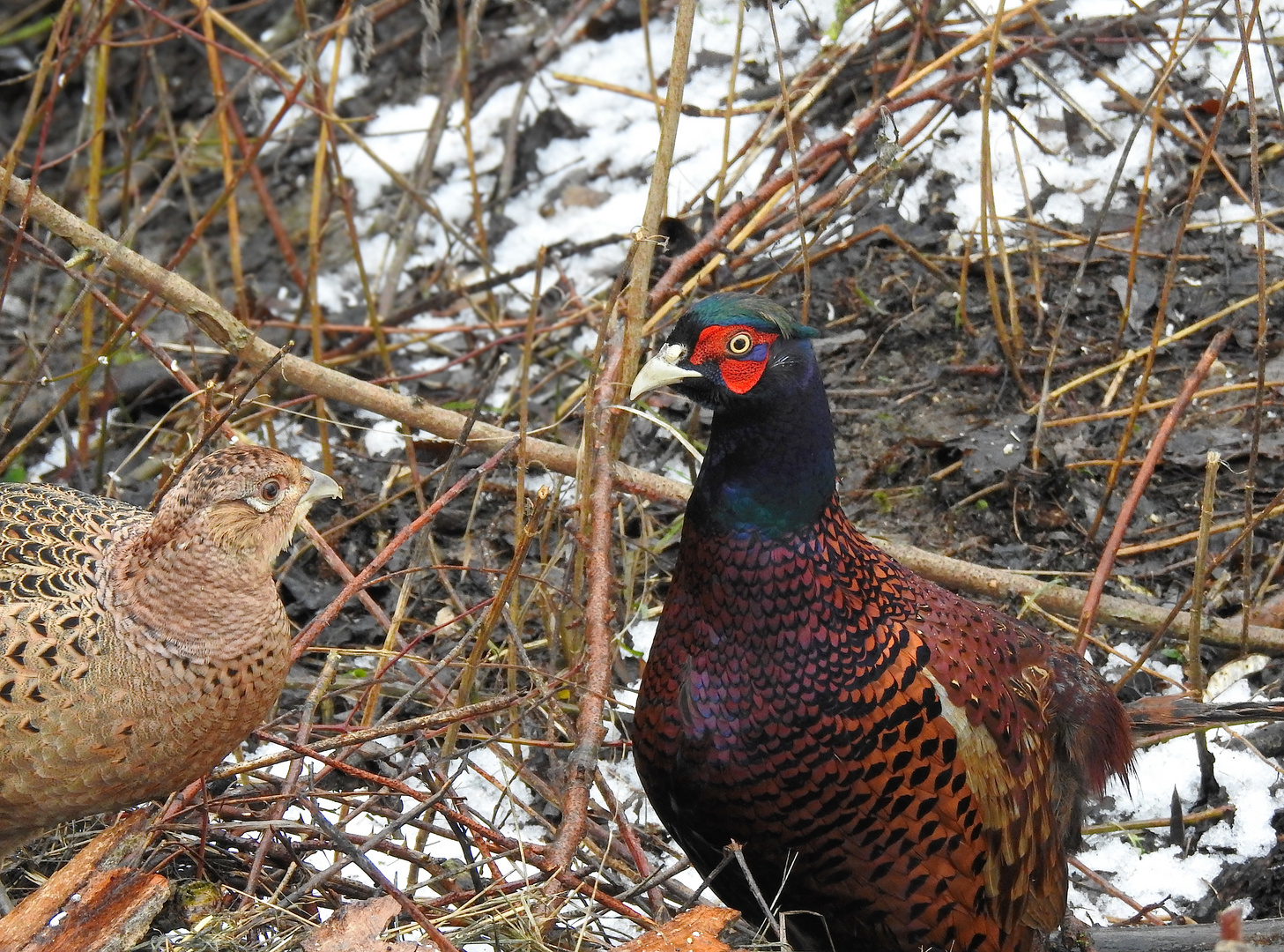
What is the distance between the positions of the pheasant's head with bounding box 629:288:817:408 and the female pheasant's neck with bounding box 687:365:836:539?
0.03 meters

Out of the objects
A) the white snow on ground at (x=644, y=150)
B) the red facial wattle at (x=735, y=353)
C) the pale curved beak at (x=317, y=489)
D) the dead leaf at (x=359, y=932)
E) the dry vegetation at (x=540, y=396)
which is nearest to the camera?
the dead leaf at (x=359, y=932)

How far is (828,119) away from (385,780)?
12.1 feet

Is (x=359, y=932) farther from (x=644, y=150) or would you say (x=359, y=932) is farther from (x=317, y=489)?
(x=644, y=150)

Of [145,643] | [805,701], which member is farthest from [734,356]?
[145,643]

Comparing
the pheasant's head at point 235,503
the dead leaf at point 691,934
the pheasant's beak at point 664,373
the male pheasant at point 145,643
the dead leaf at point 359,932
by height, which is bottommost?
the dead leaf at point 691,934

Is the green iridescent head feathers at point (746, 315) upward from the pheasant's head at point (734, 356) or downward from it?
upward

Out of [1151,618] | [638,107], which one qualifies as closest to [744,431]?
[1151,618]

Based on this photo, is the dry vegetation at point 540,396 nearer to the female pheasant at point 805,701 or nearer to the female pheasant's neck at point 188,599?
the female pheasant at point 805,701

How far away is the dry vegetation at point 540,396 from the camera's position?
3135 millimetres

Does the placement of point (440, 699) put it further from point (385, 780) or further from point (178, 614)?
point (178, 614)

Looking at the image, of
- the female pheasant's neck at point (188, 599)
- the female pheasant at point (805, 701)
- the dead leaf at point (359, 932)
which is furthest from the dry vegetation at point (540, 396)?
the female pheasant's neck at point (188, 599)

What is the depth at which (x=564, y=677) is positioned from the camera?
3090mm

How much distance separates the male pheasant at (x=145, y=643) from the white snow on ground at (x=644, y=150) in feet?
5.55

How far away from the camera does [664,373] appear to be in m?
2.83
